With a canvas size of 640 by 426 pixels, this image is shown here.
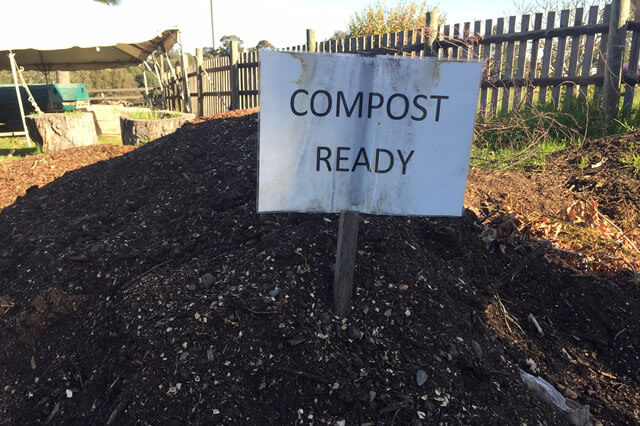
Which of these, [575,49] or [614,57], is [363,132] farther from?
[575,49]

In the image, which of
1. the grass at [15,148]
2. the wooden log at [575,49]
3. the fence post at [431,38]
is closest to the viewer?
the wooden log at [575,49]

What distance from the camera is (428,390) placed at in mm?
1735

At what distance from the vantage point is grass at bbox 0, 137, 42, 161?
8656mm

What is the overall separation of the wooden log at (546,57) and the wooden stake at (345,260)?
575cm

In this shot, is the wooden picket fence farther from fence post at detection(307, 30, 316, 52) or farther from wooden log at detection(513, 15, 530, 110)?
fence post at detection(307, 30, 316, 52)

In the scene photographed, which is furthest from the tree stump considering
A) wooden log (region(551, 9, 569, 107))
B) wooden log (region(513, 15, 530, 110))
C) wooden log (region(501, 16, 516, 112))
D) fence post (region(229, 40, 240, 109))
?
wooden log (region(551, 9, 569, 107))

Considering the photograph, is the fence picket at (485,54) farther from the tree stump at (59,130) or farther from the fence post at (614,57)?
the tree stump at (59,130)

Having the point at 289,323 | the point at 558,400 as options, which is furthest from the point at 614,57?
the point at 289,323

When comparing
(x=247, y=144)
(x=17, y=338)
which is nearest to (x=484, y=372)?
(x=17, y=338)

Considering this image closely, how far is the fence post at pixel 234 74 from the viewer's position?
11848 millimetres

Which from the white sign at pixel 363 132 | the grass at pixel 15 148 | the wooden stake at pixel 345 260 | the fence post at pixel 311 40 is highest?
the fence post at pixel 311 40

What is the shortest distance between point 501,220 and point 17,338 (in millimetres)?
2989

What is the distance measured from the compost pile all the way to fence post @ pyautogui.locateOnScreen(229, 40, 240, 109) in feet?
30.7

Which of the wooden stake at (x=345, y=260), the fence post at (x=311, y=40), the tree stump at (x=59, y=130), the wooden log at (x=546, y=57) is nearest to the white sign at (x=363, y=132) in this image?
the wooden stake at (x=345, y=260)
